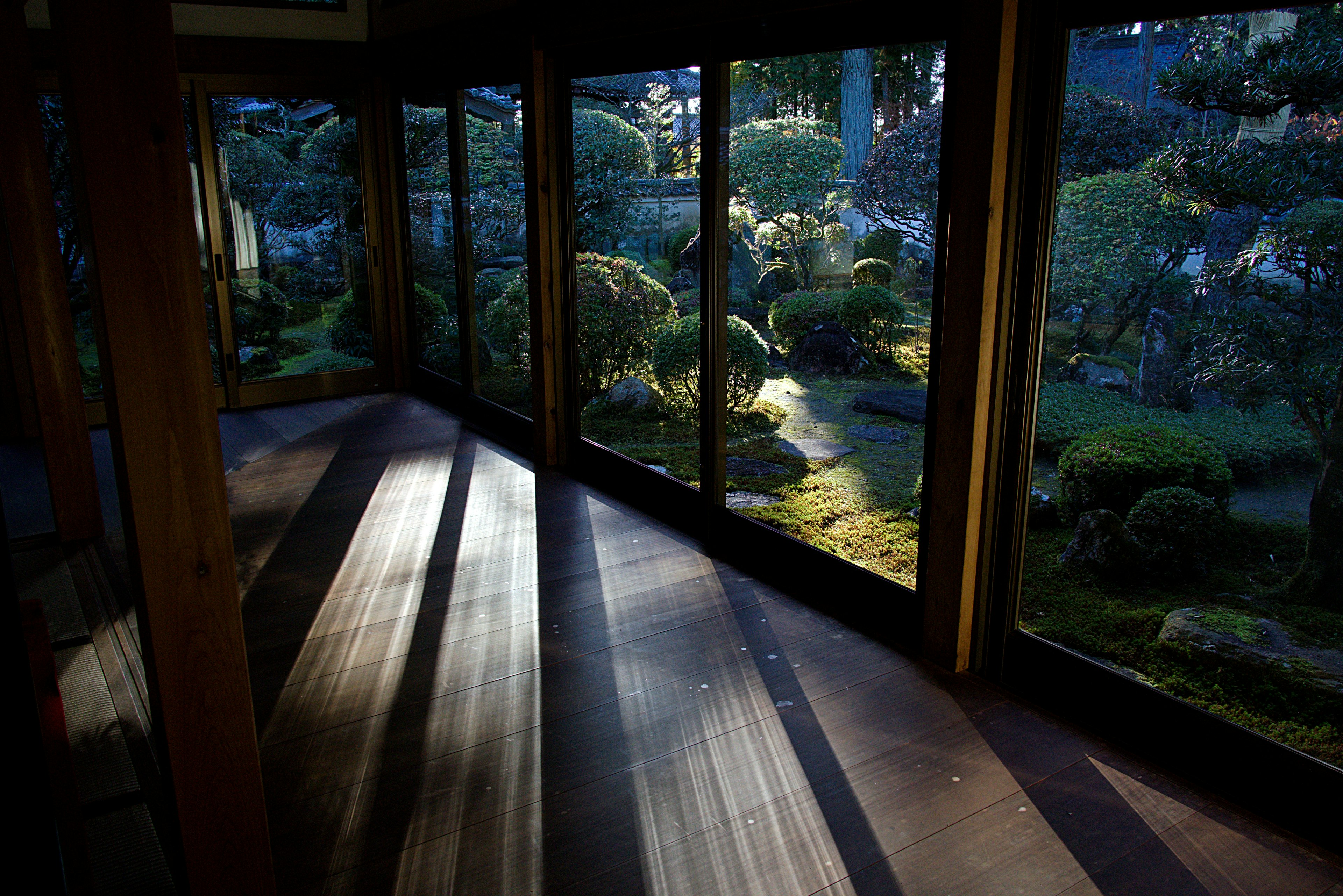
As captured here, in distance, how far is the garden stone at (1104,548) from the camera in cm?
272

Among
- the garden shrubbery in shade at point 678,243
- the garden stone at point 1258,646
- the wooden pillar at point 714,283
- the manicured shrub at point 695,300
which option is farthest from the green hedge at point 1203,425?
the garden shrubbery in shade at point 678,243

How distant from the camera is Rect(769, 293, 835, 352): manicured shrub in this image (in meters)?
3.72

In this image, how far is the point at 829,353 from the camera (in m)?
3.74

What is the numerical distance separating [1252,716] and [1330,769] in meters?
0.21

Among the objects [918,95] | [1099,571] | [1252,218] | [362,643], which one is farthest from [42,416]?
[1252,218]

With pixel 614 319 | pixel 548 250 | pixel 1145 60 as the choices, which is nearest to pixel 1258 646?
pixel 1145 60

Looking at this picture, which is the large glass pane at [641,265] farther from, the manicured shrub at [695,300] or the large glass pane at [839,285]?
the large glass pane at [839,285]

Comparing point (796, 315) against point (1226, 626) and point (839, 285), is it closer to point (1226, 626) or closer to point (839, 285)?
point (839, 285)

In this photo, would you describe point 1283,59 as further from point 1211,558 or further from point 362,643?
point 362,643

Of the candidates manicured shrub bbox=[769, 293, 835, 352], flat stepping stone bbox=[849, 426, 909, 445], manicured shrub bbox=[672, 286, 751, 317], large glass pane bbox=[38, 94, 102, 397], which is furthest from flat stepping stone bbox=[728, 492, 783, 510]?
large glass pane bbox=[38, 94, 102, 397]

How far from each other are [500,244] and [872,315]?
3347 millimetres

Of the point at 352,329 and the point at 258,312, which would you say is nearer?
the point at 258,312

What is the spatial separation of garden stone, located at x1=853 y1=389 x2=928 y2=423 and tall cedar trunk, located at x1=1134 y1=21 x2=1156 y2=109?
1139mm

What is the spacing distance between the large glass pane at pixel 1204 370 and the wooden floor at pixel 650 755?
428 mm
